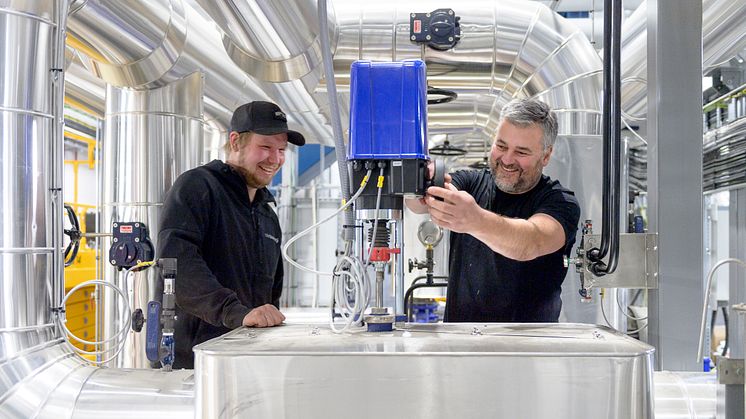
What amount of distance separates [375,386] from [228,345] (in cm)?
22

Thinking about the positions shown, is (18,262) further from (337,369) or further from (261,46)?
(261,46)

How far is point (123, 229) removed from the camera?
1.90 metres

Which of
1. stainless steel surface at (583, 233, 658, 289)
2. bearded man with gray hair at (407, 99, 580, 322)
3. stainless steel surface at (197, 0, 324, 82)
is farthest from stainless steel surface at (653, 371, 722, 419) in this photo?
stainless steel surface at (197, 0, 324, 82)

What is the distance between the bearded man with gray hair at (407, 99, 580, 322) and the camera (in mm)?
1561

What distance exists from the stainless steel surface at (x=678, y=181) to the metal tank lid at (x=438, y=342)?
0.94 feet

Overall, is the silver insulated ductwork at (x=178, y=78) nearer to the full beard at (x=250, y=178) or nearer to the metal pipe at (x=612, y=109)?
the full beard at (x=250, y=178)

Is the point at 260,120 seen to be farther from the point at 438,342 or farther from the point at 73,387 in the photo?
the point at 438,342

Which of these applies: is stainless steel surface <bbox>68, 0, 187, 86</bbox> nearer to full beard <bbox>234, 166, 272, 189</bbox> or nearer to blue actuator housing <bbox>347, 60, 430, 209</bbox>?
full beard <bbox>234, 166, 272, 189</bbox>

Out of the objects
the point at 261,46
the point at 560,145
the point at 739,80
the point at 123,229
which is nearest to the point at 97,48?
the point at 261,46

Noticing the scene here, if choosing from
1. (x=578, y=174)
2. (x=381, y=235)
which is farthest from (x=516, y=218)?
(x=578, y=174)

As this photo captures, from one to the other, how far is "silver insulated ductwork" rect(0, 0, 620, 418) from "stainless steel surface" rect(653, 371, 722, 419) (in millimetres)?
1161

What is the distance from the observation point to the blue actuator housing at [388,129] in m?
1.01

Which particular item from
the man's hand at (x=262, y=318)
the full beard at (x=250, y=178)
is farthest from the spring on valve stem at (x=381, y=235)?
the full beard at (x=250, y=178)

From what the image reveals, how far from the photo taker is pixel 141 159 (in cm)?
259
